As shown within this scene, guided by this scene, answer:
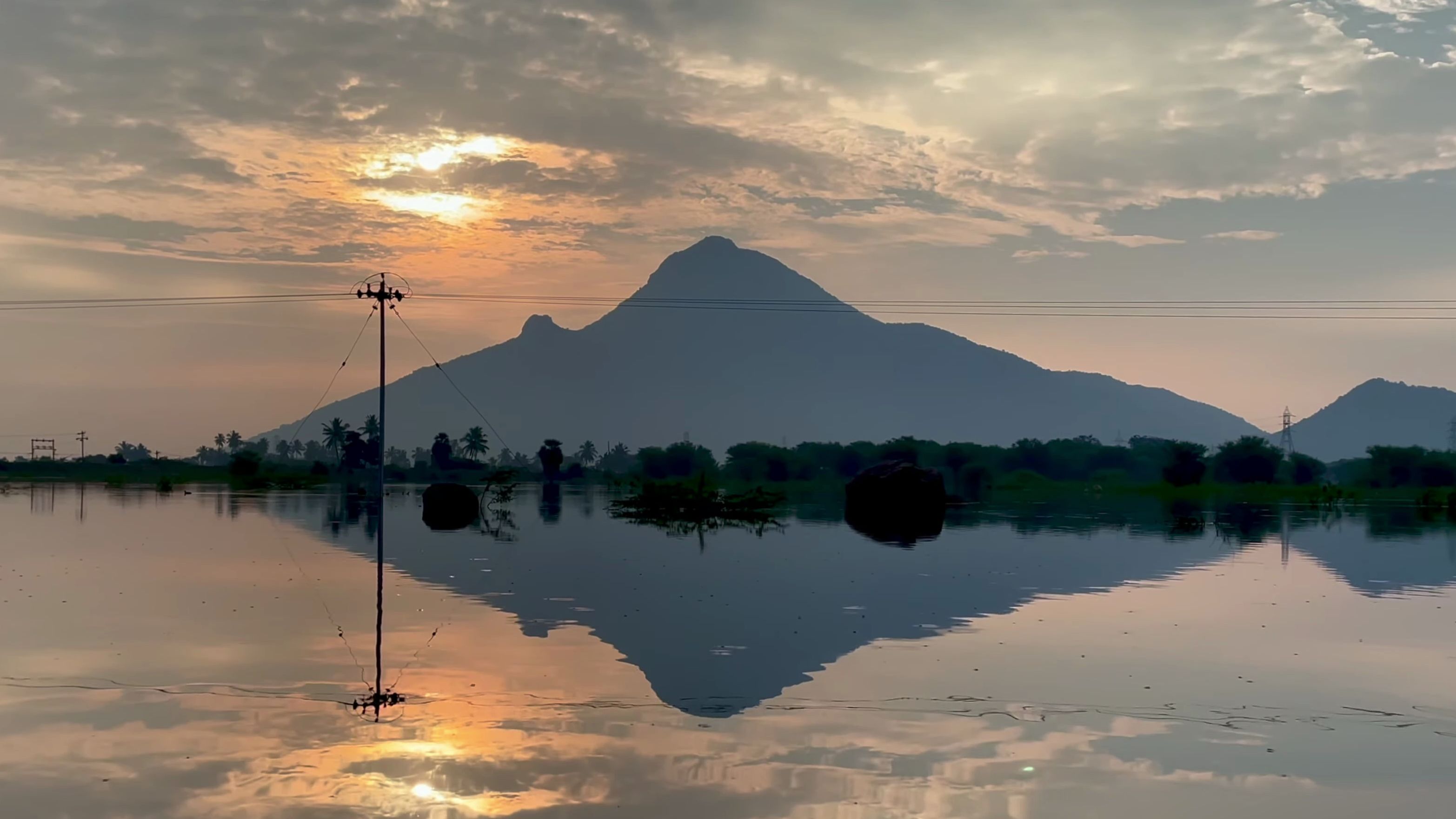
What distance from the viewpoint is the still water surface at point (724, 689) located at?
10.4 m

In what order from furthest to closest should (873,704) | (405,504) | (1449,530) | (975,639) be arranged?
(405,504) → (1449,530) → (975,639) → (873,704)

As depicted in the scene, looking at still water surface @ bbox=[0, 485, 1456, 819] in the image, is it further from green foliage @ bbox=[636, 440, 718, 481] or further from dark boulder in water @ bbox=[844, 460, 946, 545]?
green foliage @ bbox=[636, 440, 718, 481]

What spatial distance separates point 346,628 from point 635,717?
8.45 metres

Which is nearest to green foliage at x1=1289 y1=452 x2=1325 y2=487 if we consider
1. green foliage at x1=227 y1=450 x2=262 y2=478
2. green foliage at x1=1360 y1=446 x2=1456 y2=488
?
green foliage at x1=1360 y1=446 x2=1456 y2=488

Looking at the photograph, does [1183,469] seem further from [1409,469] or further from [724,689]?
[724,689]

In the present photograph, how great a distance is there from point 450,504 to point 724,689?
1907 inches

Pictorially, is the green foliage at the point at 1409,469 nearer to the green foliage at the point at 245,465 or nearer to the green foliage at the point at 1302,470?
the green foliage at the point at 1302,470

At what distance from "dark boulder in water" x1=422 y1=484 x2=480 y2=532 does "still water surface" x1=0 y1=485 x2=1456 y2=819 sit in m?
24.9

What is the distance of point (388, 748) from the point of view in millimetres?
11602

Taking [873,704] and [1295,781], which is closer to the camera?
[1295,781]

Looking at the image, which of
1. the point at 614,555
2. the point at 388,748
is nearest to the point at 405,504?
the point at 614,555

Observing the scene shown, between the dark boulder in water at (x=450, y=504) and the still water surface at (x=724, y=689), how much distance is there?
24.9m

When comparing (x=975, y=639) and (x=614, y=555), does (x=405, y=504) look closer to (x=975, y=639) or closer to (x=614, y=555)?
(x=614, y=555)

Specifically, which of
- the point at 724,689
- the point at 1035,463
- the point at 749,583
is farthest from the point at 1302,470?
the point at 724,689
